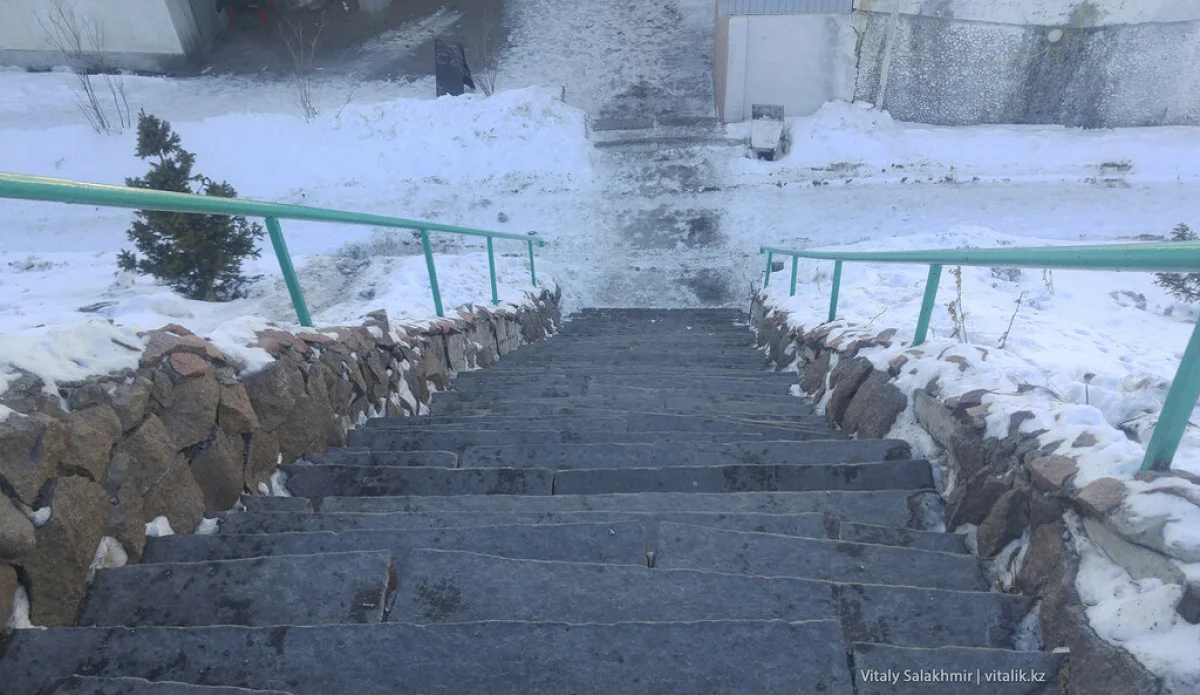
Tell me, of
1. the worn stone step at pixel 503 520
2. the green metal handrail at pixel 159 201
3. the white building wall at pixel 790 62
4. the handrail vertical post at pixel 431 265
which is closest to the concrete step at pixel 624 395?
the handrail vertical post at pixel 431 265

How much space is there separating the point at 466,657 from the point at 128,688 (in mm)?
714

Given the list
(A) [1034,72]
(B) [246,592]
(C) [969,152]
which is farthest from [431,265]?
Answer: (A) [1034,72]

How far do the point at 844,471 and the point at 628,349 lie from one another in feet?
14.1

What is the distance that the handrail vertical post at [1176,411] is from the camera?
5.11ft

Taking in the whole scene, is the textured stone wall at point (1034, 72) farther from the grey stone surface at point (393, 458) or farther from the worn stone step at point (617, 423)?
the grey stone surface at point (393, 458)

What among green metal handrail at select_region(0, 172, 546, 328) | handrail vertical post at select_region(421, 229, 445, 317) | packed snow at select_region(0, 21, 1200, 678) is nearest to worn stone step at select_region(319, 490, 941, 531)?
green metal handrail at select_region(0, 172, 546, 328)

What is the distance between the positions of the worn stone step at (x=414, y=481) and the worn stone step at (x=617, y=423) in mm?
736

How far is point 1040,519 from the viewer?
1887 millimetres

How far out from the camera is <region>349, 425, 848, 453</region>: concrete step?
322cm

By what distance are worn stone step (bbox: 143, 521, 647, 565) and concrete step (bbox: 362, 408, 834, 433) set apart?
1.48m

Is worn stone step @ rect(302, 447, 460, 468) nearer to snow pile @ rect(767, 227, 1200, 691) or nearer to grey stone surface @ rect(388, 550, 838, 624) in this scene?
grey stone surface @ rect(388, 550, 838, 624)

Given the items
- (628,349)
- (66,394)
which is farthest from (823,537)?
(628,349)

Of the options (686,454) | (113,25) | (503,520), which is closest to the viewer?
(503,520)

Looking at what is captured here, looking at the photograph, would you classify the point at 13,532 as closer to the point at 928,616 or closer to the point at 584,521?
the point at 584,521
